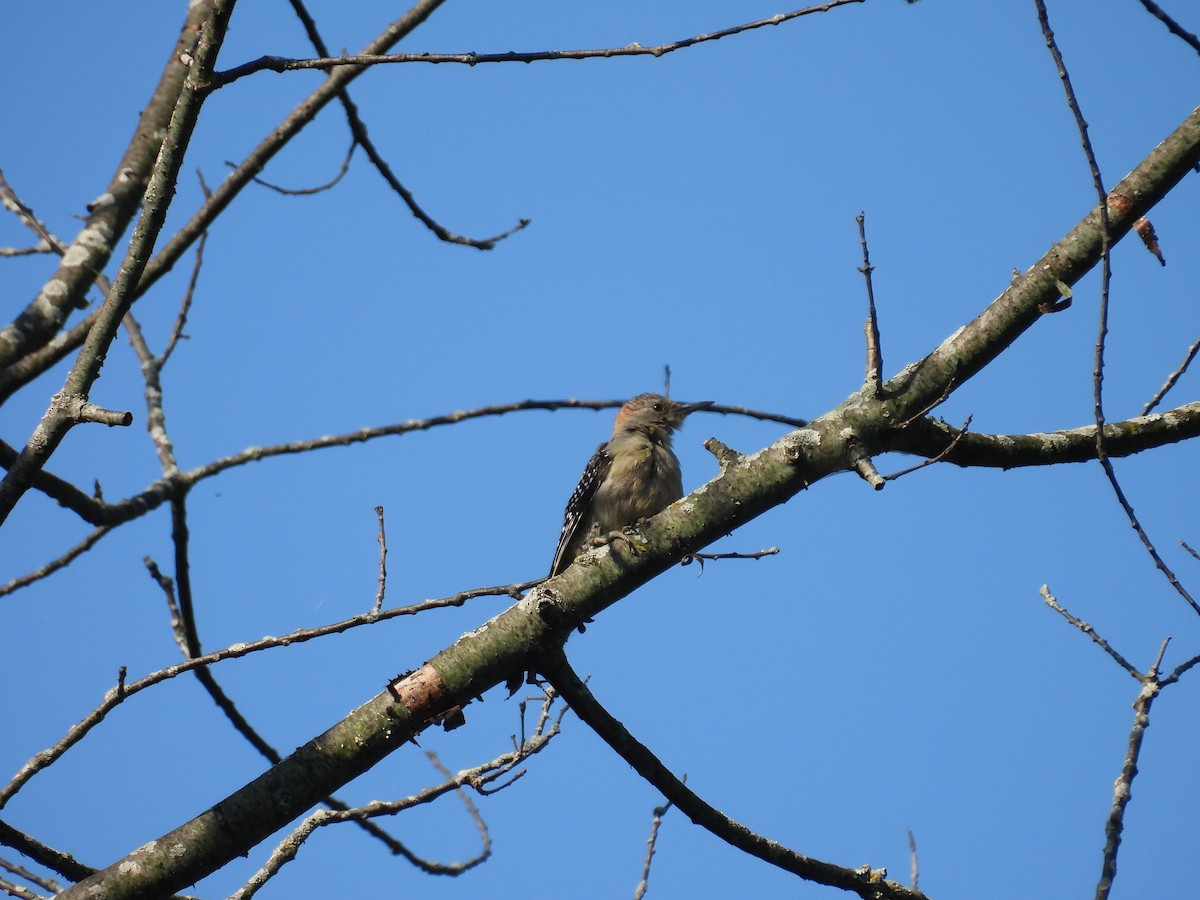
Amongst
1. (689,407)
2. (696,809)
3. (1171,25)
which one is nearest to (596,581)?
(696,809)

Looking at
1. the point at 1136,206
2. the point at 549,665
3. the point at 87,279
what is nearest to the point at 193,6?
the point at 87,279

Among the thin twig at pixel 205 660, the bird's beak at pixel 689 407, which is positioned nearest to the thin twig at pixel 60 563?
the thin twig at pixel 205 660

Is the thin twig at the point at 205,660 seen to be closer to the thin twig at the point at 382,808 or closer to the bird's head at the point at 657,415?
the thin twig at the point at 382,808

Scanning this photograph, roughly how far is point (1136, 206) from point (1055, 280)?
0.40 m

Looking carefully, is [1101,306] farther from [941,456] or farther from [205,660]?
[205,660]

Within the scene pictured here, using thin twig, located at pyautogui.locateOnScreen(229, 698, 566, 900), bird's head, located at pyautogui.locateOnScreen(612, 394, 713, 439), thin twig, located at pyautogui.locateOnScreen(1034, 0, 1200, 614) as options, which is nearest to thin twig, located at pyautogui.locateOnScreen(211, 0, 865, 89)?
thin twig, located at pyautogui.locateOnScreen(1034, 0, 1200, 614)

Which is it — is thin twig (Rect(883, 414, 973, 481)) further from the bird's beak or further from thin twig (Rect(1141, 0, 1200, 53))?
the bird's beak

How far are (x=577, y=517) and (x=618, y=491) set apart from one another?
28cm

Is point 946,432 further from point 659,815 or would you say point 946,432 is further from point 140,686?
point 140,686

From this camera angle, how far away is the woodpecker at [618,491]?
243 inches

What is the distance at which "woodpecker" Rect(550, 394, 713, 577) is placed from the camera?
6164 millimetres

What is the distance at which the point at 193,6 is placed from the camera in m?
5.73

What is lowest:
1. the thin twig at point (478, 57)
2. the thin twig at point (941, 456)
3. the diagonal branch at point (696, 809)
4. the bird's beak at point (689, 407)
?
the diagonal branch at point (696, 809)

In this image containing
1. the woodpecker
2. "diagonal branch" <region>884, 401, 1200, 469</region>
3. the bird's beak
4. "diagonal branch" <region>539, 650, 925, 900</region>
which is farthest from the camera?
the bird's beak
